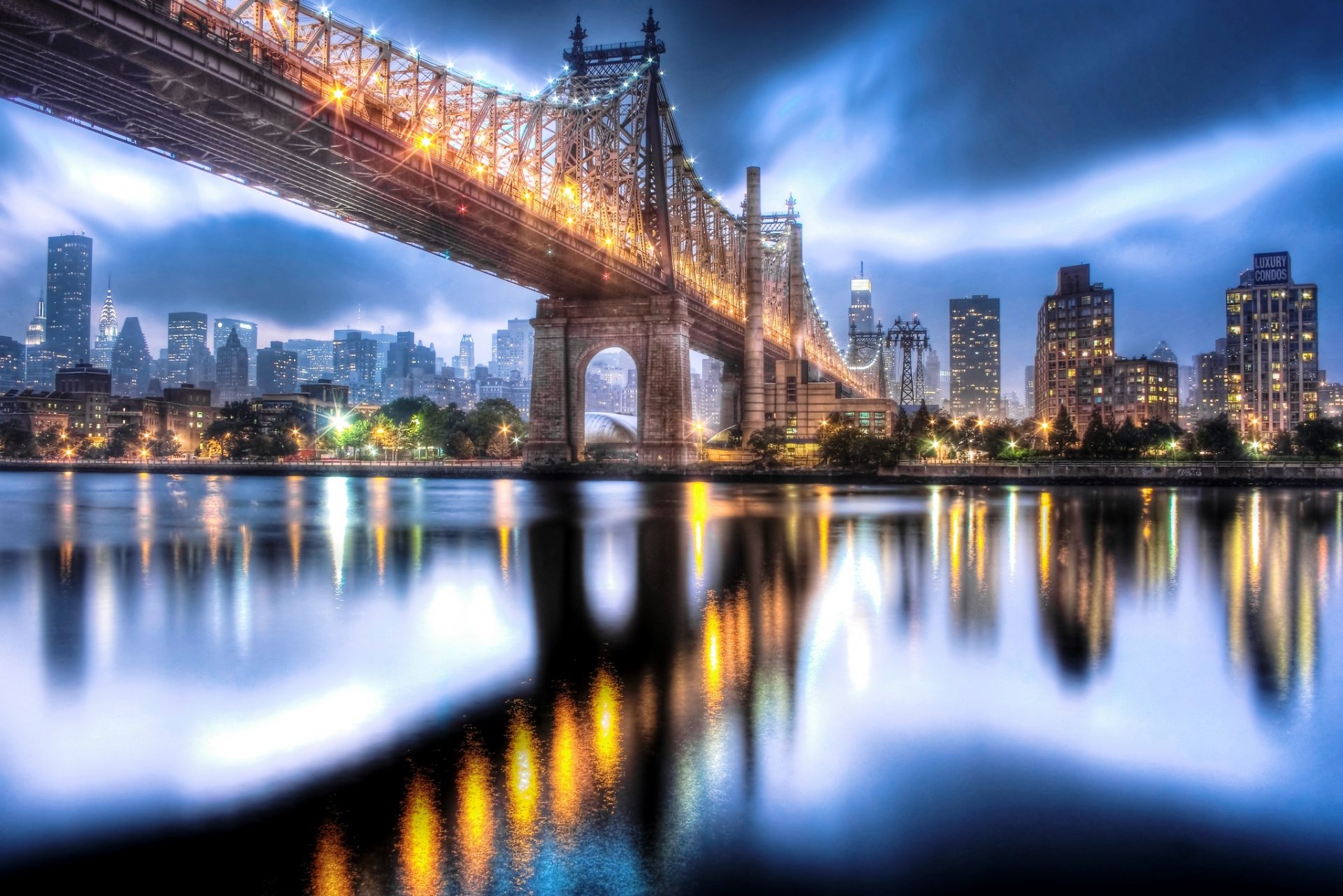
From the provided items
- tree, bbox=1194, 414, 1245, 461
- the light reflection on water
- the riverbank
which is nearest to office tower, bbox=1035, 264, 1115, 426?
tree, bbox=1194, 414, 1245, 461

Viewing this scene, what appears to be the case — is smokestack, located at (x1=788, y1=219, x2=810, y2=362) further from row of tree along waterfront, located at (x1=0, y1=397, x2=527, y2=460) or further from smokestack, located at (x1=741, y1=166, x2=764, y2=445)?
row of tree along waterfront, located at (x1=0, y1=397, x2=527, y2=460)

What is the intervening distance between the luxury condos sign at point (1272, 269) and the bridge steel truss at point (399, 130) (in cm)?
9902

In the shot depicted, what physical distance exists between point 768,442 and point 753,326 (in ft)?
52.7

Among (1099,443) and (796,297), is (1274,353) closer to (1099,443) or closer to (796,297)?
(1099,443)

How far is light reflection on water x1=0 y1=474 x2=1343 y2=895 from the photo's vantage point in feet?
20.1

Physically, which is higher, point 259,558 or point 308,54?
point 308,54

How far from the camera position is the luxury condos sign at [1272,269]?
131125 mm

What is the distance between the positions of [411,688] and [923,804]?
5945 millimetres

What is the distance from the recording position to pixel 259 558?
864 inches

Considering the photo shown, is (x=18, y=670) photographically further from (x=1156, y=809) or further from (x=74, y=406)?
(x=74, y=406)

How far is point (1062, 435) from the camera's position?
79.2m

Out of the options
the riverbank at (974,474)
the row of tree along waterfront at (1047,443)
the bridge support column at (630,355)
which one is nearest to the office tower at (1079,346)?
the row of tree along waterfront at (1047,443)

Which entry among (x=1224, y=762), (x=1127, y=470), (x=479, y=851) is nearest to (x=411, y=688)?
(x=479, y=851)

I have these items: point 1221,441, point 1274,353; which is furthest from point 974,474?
point 1274,353
